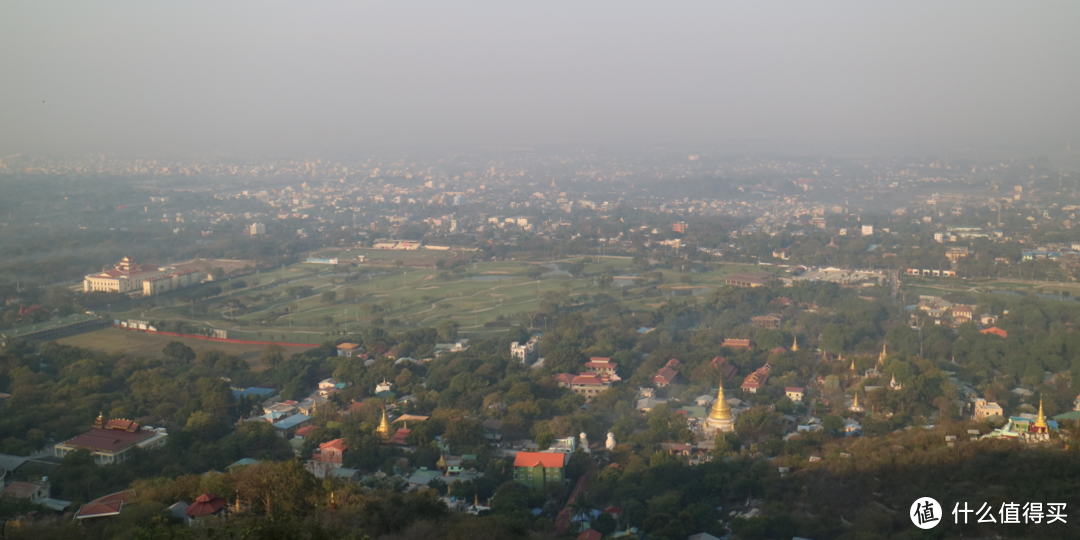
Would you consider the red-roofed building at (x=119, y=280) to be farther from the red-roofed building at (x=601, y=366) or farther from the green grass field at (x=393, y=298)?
the red-roofed building at (x=601, y=366)

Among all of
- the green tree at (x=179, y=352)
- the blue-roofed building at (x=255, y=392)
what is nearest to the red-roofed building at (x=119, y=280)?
the green tree at (x=179, y=352)

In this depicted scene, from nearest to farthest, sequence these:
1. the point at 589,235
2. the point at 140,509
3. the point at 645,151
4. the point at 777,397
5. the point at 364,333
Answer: the point at 140,509
the point at 777,397
the point at 364,333
the point at 589,235
the point at 645,151

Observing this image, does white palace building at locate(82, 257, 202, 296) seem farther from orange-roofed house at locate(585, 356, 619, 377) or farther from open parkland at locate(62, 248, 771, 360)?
orange-roofed house at locate(585, 356, 619, 377)

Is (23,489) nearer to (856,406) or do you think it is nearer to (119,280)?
(856,406)

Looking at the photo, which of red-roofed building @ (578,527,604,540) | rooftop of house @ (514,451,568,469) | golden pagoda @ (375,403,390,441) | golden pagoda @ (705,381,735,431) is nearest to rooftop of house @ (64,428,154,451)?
golden pagoda @ (375,403,390,441)

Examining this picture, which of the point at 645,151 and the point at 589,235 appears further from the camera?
the point at 645,151

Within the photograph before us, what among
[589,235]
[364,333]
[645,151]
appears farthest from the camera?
[645,151]

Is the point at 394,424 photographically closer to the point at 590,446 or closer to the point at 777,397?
the point at 590,446

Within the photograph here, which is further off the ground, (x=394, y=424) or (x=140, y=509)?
(x=140, y=509)

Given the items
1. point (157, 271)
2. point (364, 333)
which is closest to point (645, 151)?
point (157, 271)
